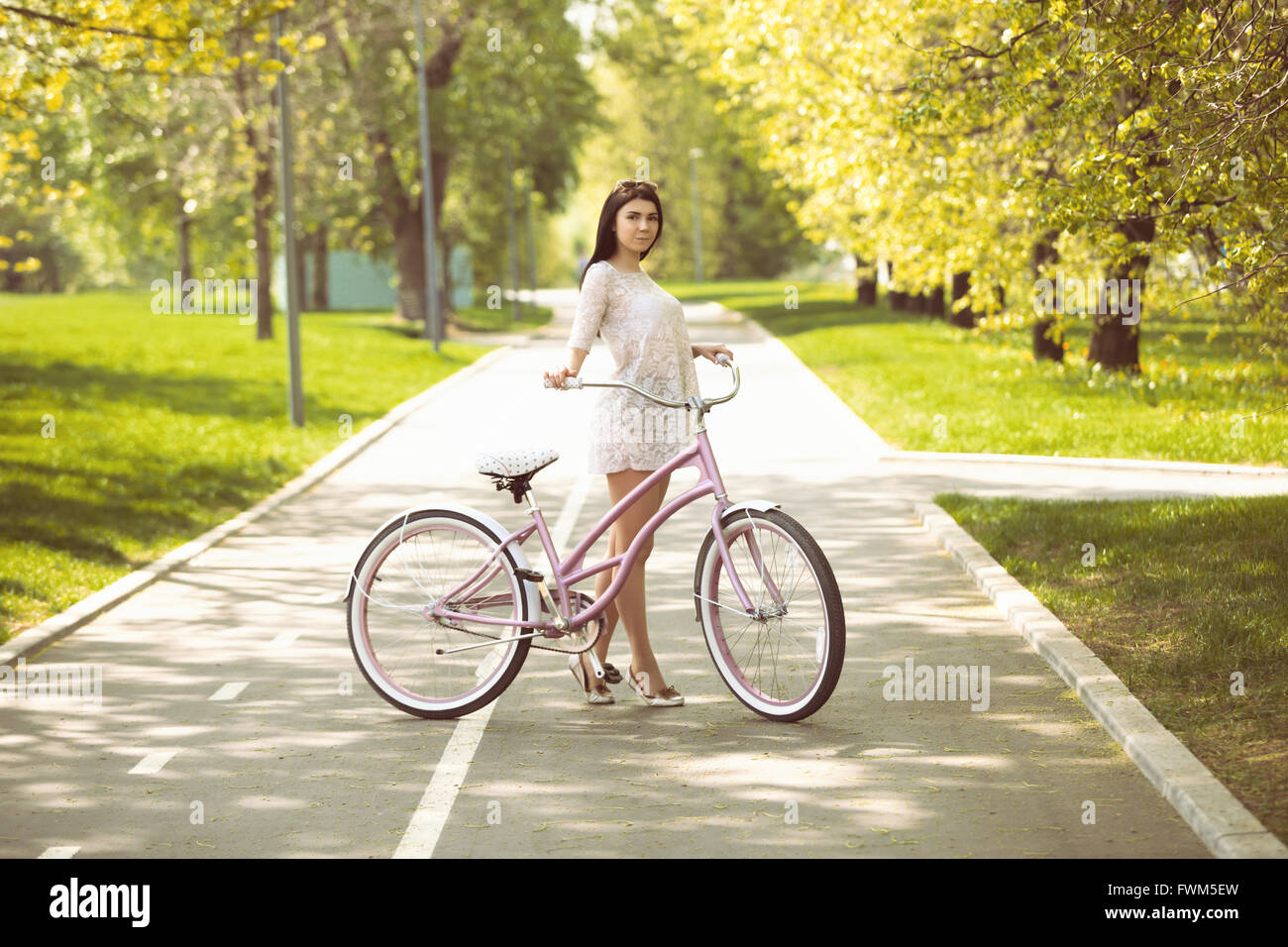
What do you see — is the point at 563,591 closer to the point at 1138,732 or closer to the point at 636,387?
the point at 636,387

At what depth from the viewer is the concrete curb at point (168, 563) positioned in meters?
8.20

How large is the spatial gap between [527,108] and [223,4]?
24.1 meters

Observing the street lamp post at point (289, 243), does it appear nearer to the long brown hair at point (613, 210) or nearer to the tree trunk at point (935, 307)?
the long brown hair at point (613, 210)

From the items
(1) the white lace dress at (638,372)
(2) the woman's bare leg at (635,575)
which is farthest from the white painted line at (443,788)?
(1) the white lace dress at (638,372)

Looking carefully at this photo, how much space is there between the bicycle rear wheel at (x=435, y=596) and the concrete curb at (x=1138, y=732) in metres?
2.22

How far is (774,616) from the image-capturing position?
621cm

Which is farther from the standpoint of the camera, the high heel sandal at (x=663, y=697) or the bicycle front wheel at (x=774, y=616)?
the high heel sandal at (x=663, y=697)

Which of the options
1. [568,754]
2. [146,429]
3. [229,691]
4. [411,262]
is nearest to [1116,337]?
[146,429]

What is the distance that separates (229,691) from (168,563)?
3473 mm

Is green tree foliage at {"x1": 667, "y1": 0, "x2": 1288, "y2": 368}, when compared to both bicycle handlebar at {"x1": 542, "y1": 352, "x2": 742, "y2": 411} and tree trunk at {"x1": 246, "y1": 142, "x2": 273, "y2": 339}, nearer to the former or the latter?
bicycle handlebar at {"x1": 542, "y1": 352, "x2": 742, "y2": 411}

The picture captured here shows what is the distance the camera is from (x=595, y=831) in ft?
16.7

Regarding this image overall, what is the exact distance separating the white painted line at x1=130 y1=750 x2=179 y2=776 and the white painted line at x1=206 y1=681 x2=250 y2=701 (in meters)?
0.81
